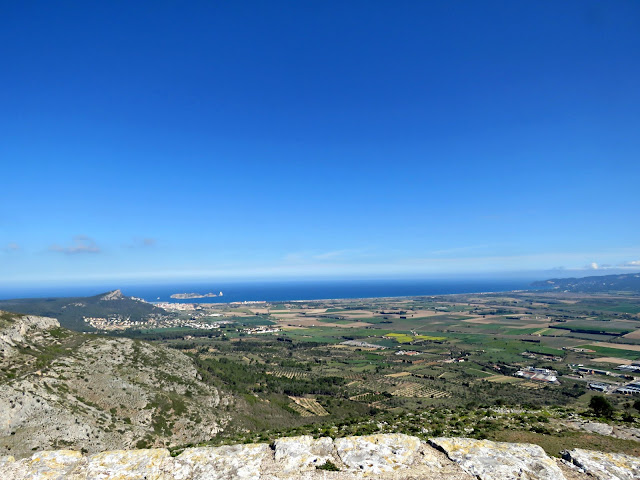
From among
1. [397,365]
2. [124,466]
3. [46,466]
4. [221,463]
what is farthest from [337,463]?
[397,365]

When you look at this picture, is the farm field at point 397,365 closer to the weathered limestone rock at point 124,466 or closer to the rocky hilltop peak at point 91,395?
the rocky hilltop peak at point 91,395

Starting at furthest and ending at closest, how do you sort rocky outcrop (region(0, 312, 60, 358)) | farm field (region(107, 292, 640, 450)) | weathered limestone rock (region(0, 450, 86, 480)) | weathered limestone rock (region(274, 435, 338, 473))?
1. farm field (region(107, 292, 640, 450))
2. rocky outcrop (region(0, 312, 60, 358))
3. weathered limestone rock (region(274, 435, 338, 473))
4. weathered limestone rock (region(0, 450, 86, 480))

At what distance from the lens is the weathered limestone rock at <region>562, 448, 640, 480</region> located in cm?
1033

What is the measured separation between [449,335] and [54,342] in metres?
160

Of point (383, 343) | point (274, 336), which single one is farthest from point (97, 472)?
point (274, 336)

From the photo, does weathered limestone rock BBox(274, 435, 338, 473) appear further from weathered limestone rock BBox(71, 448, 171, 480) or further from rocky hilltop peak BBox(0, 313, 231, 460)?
rocky hilltop peak BBox(0, 313, 231, 460)

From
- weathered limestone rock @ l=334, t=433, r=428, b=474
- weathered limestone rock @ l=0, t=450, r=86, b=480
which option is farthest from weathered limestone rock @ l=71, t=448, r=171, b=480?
weathered limestone rock @ l=334, t=433, r=428, b=474

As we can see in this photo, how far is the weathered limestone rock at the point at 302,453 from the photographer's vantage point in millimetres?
10711

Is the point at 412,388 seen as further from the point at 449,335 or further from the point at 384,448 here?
the point at 449,335

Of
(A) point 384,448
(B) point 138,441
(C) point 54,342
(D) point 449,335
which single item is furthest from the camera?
(D) point 449,335

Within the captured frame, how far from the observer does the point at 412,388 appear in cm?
8231

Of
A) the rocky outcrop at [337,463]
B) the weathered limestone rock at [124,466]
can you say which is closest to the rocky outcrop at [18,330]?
the rocky outcrop at [337,463]

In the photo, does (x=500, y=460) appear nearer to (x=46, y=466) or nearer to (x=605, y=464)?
(x=605, y=464)

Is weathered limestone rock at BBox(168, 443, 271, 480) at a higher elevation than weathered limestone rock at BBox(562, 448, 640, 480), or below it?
higher
